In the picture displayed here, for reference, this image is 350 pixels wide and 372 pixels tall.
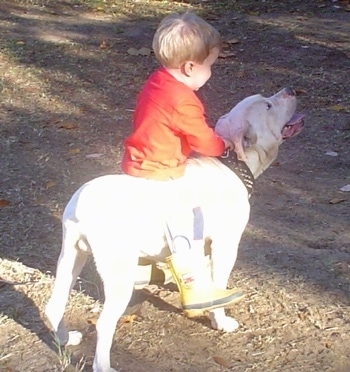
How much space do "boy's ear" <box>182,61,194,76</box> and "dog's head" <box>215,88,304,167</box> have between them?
0.32 meters

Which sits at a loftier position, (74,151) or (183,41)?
(183,41)

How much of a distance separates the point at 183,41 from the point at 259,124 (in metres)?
0.53

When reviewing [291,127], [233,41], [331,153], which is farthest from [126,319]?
[233,41]

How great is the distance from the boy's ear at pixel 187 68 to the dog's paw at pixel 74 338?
126cm

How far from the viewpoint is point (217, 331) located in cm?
398

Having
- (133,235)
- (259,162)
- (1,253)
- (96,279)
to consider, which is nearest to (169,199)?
(133,235)

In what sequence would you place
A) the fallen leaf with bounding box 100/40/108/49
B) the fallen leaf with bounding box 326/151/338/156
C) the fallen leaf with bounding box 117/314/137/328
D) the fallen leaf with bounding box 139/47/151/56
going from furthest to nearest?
the fallen leaf with bounding box 100/40/108/49
the fallen leaf with bounding box 139/47/151/56
the fallen leaf with bounding box 326/151/338/156
the fallen leaf with bounding box 117/314/137/328

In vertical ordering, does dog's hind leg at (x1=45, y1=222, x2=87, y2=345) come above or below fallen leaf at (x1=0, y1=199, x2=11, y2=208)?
above

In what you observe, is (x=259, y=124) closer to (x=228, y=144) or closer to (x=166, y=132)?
(x=228, y=144)

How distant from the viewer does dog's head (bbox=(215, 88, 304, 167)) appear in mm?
3795

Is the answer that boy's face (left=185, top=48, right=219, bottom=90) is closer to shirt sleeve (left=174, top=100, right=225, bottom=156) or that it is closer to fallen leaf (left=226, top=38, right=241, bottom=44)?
shirt sleeve (left=174, top=100, right=225, bottom=156)

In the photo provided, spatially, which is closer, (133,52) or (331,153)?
(331,153)

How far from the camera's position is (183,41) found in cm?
356

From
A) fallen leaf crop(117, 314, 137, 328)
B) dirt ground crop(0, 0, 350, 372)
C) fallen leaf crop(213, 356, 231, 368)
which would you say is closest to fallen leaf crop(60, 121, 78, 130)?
dirt ground crop(0, 0, 350, 372)
